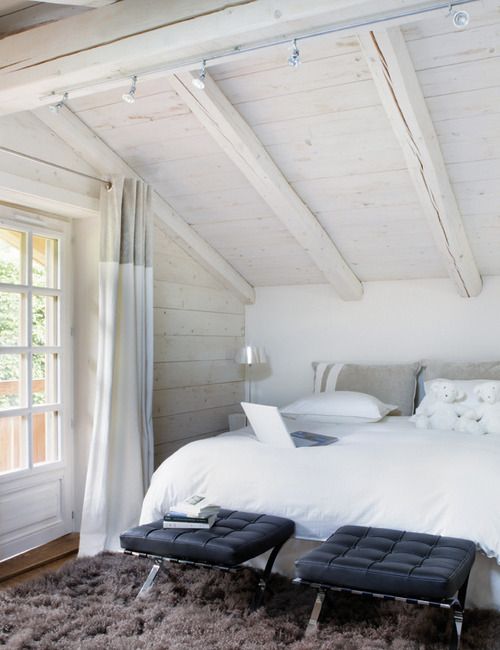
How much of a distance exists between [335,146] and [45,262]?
66.5 inches

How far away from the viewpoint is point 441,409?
365 centimetres

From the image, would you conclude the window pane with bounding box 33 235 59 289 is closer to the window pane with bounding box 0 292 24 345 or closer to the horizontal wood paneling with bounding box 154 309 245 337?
the window pane with bounding box 0 292 24 345

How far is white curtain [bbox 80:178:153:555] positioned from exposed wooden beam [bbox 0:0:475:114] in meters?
0.99

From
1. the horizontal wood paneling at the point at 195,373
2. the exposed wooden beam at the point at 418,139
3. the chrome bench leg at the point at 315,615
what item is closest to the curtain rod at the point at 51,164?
the horizontal wood paneling at the point at 195,373

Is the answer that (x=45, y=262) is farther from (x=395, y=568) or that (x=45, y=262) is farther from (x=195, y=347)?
(x=395, y=568)

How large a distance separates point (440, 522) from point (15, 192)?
96.2 inches

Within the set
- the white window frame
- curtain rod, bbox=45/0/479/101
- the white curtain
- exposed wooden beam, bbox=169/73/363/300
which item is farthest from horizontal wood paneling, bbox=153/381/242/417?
curtain rod, bbox=45/0/479/101

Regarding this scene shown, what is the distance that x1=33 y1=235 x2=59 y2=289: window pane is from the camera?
3.67 m

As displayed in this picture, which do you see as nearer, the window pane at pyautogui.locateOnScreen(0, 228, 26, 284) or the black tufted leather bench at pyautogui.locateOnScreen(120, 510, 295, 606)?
the black tufted leather bench at pyautogui.locateOnScreen(120, 510, 295, 606)

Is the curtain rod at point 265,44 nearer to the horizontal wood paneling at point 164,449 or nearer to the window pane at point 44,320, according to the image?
the window pane at point 44,320

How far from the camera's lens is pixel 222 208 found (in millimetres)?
4168

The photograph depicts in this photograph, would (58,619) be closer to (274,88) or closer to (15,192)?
(15,192)

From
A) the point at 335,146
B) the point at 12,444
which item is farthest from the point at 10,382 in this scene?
the point at 335,146

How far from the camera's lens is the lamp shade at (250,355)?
489cm
